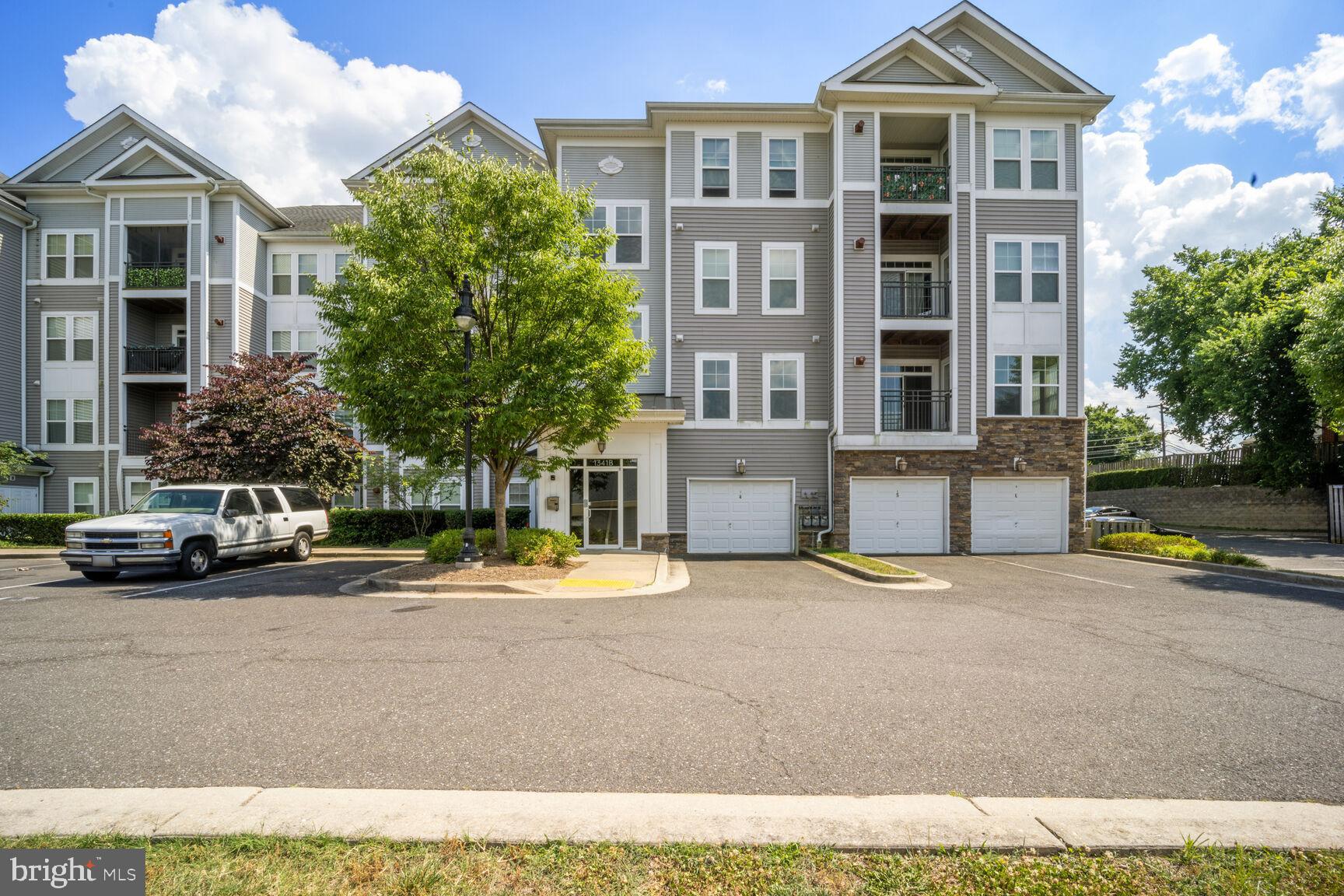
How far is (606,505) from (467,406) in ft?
23.8

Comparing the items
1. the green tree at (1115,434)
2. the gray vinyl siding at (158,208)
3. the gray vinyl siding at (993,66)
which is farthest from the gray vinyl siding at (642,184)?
the green tree at (1115,434)

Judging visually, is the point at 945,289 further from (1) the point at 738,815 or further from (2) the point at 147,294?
(2) the point at 147,294

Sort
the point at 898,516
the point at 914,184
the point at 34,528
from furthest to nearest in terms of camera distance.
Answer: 1. the point at 34,528
2. the point at 898,516
3. the point at 914,184

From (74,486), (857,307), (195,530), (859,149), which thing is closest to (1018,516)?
(857,307)

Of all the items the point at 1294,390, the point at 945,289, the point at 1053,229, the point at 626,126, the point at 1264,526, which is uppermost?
the point at 626,126

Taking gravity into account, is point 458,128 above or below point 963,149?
above

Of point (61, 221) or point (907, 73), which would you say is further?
point (61, 221)

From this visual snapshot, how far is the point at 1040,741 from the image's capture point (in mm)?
4770

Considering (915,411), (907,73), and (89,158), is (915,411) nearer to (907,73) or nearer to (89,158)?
(907,73)

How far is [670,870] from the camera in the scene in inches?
122

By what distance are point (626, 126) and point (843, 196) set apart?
6803 mm

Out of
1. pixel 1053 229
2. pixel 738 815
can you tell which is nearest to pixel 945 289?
pixel 1053 229

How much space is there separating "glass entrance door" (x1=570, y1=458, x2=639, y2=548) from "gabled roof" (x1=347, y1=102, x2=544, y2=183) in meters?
10.9

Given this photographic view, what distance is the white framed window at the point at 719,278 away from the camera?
2028cm
